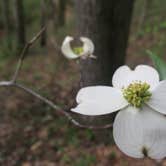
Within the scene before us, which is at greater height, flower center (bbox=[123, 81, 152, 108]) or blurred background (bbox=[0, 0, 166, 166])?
flower center (bbox=[123, 81, 152, 108])

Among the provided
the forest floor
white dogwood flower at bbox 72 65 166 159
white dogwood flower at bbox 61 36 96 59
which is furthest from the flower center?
the forest floor

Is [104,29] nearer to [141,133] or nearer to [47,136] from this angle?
[141,133]

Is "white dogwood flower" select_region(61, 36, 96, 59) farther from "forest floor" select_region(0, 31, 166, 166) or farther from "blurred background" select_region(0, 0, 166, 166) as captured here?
"forest floor" select_region(0, 31, 166, 166)

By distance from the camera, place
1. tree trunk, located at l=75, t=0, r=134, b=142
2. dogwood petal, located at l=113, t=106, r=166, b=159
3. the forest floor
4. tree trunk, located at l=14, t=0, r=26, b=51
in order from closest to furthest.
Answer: dogwood petal, located at l=113, t=106, r=166, b=159 < tree trunk, located at l=75, t=0, r=134, b=142 < the forest floor < tree trunk, located at l=14, t=0, r=26, b=51

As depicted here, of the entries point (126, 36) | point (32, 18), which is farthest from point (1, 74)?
point (32, 18)

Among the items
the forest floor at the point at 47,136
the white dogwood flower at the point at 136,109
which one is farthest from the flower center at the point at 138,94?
the forest floor at the point at 47,136

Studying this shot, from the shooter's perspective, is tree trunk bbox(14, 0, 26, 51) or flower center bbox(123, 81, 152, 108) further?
tree trunk bbox(14, 0, 26, 51)

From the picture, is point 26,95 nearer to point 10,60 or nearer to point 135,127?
point 10,60
